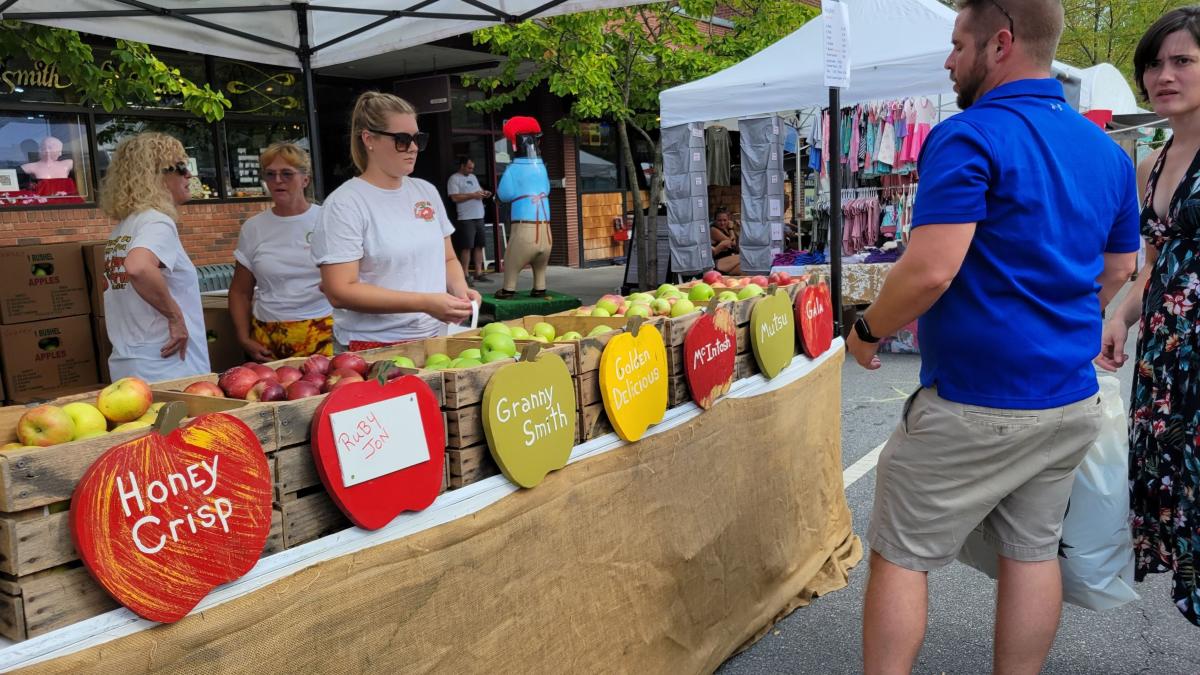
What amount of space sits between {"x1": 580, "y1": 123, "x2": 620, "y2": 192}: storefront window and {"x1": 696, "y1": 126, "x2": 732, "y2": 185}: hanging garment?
4.30m

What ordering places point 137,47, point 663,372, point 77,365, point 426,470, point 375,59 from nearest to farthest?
point 426,470 → point 663,372 → point 137,47 → point 77,365 → point 375,59

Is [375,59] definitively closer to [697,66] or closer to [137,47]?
[697,66]

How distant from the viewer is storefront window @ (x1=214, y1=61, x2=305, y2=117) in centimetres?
1120

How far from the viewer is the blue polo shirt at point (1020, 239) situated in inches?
81.4

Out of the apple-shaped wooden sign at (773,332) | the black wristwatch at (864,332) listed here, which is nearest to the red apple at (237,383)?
the black wristwatch at (864,332)

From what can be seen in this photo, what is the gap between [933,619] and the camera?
3.37 meters

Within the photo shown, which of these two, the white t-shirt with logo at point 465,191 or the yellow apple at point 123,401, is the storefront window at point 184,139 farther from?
the yellow apple at point 123,401

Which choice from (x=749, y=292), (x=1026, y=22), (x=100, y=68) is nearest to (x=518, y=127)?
(x=100, y=68)

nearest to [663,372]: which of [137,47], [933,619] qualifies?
[933,619]

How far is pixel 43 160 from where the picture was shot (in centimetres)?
936

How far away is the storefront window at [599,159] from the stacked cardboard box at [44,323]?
12.3 m

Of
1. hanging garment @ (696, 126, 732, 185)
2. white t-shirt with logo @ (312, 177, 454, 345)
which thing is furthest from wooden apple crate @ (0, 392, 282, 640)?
hanging garment @ (696, 126, 732, 185)

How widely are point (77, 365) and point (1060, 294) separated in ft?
18.5

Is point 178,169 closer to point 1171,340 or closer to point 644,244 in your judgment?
point 1171,340
